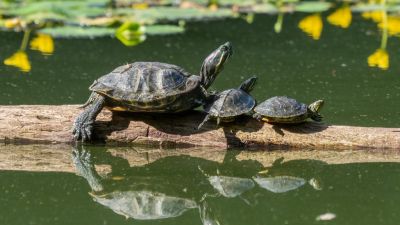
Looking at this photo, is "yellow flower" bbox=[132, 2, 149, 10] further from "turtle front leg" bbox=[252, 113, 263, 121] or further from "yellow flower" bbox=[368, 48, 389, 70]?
"turtle front leg" bbox=[252, 113, 263, 121]

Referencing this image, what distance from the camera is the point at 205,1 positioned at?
30.5ft

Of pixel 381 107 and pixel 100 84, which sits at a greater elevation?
pixel 100 84

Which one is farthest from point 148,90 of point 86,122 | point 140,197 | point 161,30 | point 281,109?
point 161,30

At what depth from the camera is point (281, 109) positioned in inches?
167

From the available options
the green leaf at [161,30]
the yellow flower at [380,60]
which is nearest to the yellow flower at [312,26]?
the green leaf at [161,30]

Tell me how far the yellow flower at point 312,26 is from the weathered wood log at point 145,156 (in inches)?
138

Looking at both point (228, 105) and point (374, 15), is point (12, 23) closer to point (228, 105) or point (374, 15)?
point (374, 15)

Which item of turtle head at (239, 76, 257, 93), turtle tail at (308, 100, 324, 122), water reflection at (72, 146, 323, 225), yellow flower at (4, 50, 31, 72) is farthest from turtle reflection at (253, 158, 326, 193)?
yellow flower at (4, 50, 31, 72)

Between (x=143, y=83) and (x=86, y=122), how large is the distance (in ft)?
1.12

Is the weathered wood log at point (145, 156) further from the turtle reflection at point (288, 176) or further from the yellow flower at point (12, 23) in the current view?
the yellow flower at point (12, 23)

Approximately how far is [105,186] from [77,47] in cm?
351

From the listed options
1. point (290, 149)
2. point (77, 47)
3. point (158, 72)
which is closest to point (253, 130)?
point (290, 149)

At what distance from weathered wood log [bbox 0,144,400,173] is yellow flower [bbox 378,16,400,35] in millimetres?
3699

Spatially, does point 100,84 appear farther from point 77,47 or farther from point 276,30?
point 276,30
